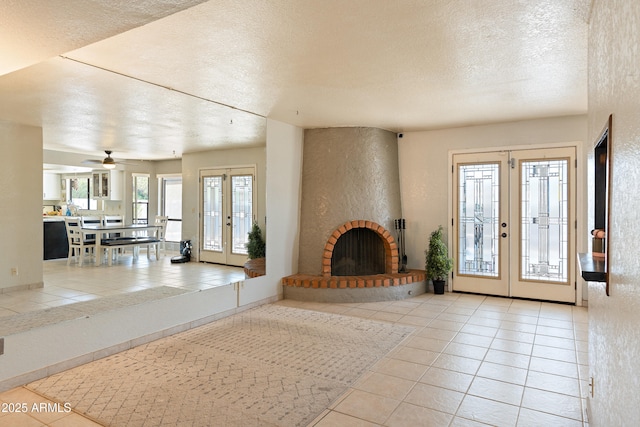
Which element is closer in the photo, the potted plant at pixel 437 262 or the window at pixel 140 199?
the window at pixel 140 199

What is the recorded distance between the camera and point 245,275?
4.92 m

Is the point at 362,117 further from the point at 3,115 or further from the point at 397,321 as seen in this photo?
the point at 3,115

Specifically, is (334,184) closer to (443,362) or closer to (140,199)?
(140,199)

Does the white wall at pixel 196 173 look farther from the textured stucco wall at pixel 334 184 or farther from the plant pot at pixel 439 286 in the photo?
the plant pot at pixel 439 286

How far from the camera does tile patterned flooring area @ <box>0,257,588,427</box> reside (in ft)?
8.06

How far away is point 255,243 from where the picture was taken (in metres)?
5.02

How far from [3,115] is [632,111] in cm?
372

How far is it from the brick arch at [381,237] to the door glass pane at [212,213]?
1.59 m

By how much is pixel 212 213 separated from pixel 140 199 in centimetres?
90

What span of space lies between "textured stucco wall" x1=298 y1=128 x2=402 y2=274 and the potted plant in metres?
0.84

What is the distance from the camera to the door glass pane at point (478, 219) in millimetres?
5621

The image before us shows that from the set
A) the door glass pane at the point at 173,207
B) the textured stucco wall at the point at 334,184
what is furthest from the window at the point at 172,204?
the textured stucco wall at the point at 334,184

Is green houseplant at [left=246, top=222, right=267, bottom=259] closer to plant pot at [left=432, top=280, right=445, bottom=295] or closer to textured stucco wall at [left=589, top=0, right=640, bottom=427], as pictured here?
plant pot at [left=432, top=280, right=445, bottom=295]

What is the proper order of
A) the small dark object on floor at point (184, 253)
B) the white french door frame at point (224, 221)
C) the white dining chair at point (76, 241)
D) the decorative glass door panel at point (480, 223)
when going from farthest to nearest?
the decorative glass door panel at point (480, 223), the white french door frame at point (224, 221), the small dark object on floor at point (184, 253), the white dining chair at point (76, 241)
